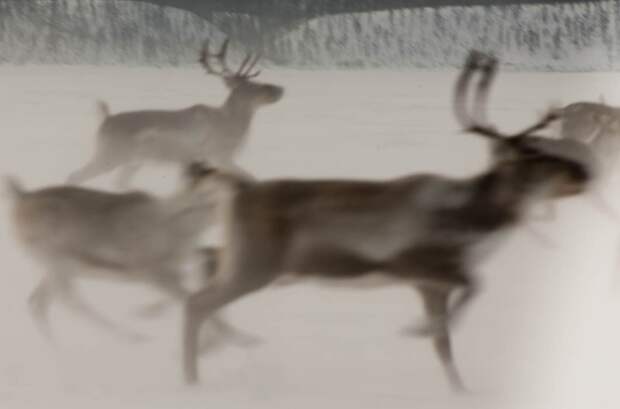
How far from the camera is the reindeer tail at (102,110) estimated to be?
0.68 metres

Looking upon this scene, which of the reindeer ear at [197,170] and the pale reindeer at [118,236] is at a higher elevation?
the reindeer ear at [197,170]

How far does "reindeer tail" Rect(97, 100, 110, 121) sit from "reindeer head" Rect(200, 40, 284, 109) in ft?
0.24

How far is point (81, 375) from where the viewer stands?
2.14 ft

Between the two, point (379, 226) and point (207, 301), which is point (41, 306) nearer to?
point (207, 301)

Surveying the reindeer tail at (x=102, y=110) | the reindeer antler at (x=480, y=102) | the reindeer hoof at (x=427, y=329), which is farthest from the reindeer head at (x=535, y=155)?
the reindeer tail at (x=102, y=110)

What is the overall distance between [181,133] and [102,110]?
0.21 ft

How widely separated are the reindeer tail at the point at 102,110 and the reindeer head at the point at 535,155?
0.24 m

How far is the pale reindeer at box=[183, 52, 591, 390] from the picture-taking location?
2.02 ft

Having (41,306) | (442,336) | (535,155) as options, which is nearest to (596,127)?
(535,155)

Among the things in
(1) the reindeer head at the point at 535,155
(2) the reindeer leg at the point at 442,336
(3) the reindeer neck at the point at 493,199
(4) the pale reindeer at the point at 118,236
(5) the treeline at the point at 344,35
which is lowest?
(2) the reindeer leg at the point at 442,336

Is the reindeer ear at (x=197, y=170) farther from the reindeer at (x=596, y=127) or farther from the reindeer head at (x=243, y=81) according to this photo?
the reindeer at (x=596, y=127)

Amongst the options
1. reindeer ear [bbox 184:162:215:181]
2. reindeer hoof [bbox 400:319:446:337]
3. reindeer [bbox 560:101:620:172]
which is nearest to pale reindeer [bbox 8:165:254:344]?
reindeer ear [bbox 184:162:215:181]

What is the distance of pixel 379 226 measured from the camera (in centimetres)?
62

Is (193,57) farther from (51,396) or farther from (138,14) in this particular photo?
(51,396)
